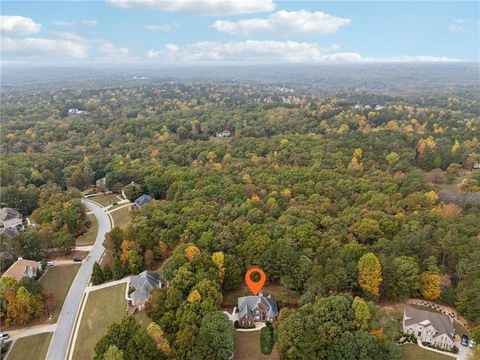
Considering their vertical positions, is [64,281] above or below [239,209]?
below

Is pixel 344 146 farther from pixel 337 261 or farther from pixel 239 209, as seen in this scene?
pixel 337 261

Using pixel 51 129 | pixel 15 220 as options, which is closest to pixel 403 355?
pixel 15 220

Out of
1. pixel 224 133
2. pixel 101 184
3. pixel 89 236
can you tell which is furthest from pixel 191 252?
pixel 224 133

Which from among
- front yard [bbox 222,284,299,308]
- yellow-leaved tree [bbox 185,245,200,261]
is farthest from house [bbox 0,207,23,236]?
front yard [bbox 222,284,299,308]

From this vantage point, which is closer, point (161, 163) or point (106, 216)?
point (106, 216)

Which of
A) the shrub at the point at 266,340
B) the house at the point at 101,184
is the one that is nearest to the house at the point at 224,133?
the house at the point at 101,184

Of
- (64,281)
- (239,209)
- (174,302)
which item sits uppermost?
(239,209)

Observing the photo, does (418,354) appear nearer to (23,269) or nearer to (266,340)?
(266,340)
